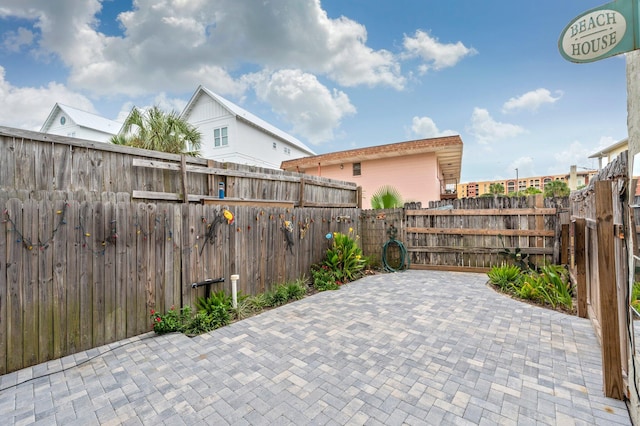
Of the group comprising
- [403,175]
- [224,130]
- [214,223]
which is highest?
[224,130]

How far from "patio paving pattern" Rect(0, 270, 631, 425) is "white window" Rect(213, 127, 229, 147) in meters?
12.6

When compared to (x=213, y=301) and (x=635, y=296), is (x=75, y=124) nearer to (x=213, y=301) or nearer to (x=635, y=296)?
(x=213, y=301)

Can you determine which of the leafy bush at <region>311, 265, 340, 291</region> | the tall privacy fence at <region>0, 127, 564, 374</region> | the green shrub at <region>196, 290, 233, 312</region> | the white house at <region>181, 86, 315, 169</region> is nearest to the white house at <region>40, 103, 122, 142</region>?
the white house at <region>181, 86, 315, 169</region>

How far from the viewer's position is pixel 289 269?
5426 mm

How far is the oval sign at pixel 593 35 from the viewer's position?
140cm

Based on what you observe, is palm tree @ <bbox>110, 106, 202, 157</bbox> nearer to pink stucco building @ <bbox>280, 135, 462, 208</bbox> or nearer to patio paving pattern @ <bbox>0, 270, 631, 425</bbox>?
patio paving pattern @ <bbox>0, 270, 631, 425</bbox>

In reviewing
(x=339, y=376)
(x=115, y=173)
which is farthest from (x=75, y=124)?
(x=339, y=376)

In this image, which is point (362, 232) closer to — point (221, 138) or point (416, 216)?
point (416, 216)

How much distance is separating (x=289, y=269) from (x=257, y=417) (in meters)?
3.53

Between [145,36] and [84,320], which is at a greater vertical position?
[145,36]

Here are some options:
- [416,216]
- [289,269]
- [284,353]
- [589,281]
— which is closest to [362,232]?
[416,216]

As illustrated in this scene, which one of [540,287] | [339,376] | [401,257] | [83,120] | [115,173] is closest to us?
[339,376]

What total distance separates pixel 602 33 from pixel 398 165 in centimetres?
1090

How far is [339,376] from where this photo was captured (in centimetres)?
242
